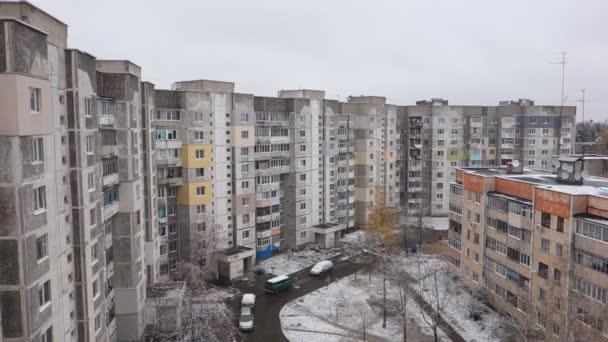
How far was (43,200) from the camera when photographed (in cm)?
2094

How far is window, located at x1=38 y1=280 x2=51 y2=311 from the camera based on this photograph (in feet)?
68.1

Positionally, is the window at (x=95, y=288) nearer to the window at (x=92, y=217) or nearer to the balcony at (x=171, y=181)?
the window at (x=92, y=217)

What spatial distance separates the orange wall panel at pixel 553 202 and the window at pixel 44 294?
32.4 m

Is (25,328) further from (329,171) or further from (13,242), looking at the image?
(329,171)

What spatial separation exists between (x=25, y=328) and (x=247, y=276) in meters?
35.5

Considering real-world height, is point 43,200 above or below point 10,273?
above

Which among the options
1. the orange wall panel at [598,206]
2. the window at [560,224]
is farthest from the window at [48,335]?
the orange wall panel at [598,206]

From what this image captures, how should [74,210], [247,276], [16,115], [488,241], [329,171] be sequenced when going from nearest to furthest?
[16,115], [74,210], [488,241], [247,276], [329,171]

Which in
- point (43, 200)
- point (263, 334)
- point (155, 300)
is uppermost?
point (43, 200)

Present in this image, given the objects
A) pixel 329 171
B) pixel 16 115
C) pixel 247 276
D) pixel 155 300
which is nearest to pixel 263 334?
pixel 155 300

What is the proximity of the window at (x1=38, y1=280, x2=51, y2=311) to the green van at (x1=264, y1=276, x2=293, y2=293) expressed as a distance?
93.9ft

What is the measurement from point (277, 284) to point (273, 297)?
4.66 feet

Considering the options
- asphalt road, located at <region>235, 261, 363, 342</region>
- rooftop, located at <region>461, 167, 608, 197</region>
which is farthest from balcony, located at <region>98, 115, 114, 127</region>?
rooftop, located at <region>461, 167, 608, 197</region>

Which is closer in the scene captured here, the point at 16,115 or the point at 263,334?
the point at 16,115
